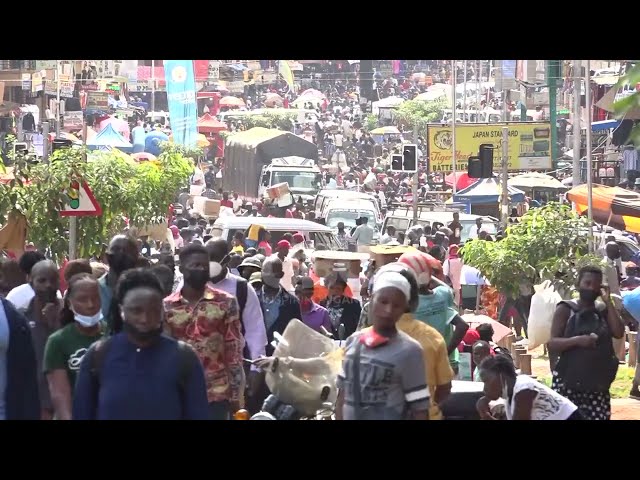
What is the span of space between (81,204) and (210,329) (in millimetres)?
7632

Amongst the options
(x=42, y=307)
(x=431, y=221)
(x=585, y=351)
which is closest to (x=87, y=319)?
(x=42, y=307)

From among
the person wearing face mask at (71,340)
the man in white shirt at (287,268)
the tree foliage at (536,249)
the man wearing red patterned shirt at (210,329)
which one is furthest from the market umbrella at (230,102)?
the person wearing face mask at (71,340)

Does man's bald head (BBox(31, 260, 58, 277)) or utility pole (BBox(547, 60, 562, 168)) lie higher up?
utility pole (BBox(547, 60, 562, 168))

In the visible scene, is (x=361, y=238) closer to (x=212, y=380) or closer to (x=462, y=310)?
(x=462, y=310)

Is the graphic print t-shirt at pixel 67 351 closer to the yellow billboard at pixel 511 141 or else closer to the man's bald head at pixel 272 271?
the man's bald head at pixel 272 271

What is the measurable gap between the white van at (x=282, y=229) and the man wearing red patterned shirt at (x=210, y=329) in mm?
17477

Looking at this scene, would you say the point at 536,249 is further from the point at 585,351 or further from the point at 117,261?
the point at 117,261

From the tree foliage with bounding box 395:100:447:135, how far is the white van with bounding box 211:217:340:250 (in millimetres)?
47529

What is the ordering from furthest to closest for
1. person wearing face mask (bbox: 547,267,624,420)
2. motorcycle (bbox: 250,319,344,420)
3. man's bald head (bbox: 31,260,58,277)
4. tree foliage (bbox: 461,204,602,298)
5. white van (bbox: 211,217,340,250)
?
white van (bbox: 211,217,340,250)
tree foliage (bbox: 461,204,602,298)
person wearing face mask (bbox: 547,267,624,420)
man's bald head (bbox: 31,260,58,277)
motorcycle (bbox: 250,319,344,420)

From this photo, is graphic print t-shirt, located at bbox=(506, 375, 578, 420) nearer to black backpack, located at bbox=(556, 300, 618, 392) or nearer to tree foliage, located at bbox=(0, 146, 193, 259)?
black backpack, located at bbox=(556, 300, 618, 392)

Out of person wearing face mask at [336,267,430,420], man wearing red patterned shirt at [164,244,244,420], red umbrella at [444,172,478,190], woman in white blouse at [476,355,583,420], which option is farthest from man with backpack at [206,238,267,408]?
red umbrella at [444,172,478,190]

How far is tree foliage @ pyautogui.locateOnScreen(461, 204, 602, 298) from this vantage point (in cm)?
1620

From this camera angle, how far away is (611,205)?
2847 centimetres

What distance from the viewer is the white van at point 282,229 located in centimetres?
2519
